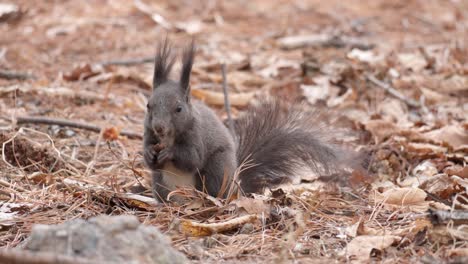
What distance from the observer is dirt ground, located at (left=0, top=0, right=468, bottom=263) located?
258 cm

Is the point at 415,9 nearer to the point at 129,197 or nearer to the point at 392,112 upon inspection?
the point at 392,112

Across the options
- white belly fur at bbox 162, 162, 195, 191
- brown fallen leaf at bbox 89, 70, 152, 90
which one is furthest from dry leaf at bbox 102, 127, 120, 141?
brown fallen leaf at bbox 89, 70, 152, 90

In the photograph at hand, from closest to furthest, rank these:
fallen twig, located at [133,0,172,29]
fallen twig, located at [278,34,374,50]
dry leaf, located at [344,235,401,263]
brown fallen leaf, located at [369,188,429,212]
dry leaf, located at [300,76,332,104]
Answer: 1. dry leaf, located at [344,235,401,263]
2. brown fallen leaf, located at [369,188,429,212]
3. dry leaf, located at [300,76,332,104]
4. fallen twig, located at [278,34,374,50]
5. fallen twig, located at [133,0,172,29]

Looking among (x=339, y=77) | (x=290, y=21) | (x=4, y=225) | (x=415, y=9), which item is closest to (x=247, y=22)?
(x=290, y=21)

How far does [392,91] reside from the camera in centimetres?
502

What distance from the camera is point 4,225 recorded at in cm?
268

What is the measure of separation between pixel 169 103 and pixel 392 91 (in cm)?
242

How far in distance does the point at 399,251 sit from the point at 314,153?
1.07 metres

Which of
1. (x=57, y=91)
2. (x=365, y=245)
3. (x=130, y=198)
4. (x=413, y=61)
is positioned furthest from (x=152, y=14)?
(x=365, y=245)

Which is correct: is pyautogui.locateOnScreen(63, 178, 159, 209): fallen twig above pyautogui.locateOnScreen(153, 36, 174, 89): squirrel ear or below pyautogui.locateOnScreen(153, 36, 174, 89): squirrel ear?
below

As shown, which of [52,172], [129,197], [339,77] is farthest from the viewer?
[339,77]

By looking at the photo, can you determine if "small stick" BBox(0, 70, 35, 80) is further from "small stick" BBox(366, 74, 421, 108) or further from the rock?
the rock

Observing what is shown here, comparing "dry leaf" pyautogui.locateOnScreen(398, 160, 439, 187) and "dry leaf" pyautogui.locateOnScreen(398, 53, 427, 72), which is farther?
"dry leaf" pyautogui.locateOnScreen(398, 53, 427, 72)

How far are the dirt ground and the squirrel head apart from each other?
1.10 ft
